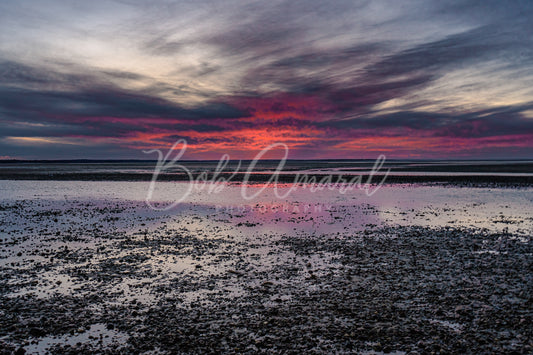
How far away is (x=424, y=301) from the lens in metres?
9.77

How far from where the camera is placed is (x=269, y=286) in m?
11.1

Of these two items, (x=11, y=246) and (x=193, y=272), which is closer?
(x=193, y=272)

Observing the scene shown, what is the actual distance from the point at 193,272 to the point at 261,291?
3.23 m

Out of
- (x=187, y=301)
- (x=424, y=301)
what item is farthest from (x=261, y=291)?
(x=424, y=301)

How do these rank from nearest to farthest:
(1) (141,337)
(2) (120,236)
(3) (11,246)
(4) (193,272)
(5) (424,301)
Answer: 1. (1) (141,337)
2. (5) (424,301)
3. (4) (193,272)
4. (3) (11,246)
5. (2) (120,236)

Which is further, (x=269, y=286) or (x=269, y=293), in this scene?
(x=269, y=286)

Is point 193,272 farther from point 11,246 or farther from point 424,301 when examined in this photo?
point 11,246

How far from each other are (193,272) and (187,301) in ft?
9.10

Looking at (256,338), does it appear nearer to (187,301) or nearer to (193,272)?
(187,301)

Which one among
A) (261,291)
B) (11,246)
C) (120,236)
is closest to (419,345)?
(261,291)

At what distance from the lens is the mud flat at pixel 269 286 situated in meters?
7.82

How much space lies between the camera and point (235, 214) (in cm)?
2630

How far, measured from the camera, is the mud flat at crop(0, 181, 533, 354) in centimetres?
782

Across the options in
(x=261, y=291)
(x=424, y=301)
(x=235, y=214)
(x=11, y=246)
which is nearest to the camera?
(x=424, y=301)
